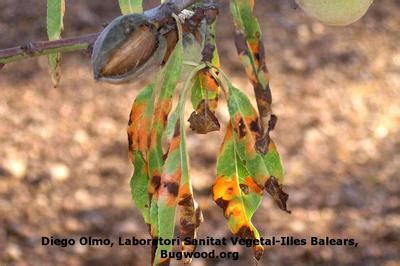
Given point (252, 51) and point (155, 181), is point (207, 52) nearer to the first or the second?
point (252, 51)

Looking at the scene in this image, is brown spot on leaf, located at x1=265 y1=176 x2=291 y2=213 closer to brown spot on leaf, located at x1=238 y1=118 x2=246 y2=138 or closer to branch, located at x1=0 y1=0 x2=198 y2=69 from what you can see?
brown spot on leaf, located at x1=238 y1=118 x2=246 y2=138

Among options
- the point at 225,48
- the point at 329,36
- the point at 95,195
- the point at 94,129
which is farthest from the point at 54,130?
the point at 329,36

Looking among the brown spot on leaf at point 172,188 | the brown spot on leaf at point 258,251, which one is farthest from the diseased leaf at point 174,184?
the brown spot on leaf at point 258,251

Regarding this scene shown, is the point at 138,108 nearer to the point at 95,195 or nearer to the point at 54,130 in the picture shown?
the point at 95,195

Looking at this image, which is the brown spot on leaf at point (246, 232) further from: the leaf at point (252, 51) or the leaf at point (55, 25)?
the leaf at point (55, 25)

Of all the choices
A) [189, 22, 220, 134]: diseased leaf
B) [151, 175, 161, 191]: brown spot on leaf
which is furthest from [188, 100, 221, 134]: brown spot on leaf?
[151, 175, 161, 191]: brown spot on leaf
